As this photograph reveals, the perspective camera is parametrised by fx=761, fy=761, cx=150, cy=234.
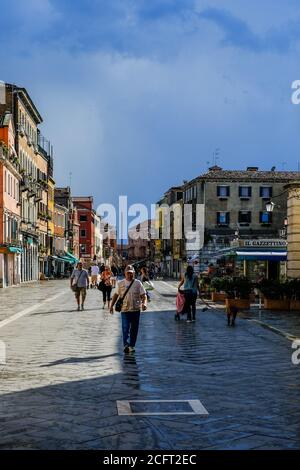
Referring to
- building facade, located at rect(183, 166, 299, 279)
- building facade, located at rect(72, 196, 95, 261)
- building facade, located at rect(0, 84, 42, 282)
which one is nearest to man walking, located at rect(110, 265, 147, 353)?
building facade, located at rect(0, 84, 42, 282)

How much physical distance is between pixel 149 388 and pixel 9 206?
4483cm

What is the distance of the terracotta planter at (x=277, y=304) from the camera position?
25312mm

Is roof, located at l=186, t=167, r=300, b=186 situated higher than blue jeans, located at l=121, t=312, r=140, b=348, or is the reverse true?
roof, located at l=186, t=167, r=300, b=186

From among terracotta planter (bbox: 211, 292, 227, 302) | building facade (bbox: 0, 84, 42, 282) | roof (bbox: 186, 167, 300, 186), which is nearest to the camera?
terracotta planter (bbox: 211, 292, 227, 302)

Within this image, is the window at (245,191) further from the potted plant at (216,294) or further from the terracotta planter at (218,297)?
the terracotta planter at (218,297)

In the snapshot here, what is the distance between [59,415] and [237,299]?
59.2 ft

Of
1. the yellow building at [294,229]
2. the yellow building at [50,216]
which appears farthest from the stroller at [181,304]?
the yellow building at [50,216]

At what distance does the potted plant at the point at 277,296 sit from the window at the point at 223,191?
2017 inches

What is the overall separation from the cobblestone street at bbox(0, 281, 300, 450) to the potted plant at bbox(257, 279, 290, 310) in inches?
286

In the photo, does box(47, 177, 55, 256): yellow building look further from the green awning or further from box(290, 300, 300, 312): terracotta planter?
box(290, 300, 300, 312): terracotta planter

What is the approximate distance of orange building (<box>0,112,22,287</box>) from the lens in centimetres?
4991
